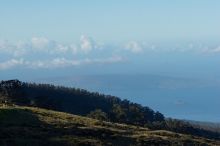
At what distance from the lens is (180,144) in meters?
36.9

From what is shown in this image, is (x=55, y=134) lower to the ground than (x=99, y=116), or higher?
lower

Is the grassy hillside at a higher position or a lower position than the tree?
lower

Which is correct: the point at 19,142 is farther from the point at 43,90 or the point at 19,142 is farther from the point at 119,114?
the point at 43,90

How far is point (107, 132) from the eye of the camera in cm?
3769

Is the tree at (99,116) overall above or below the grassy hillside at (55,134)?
above

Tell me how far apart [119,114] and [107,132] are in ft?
228

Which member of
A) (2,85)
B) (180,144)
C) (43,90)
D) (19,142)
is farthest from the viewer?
(43,90)

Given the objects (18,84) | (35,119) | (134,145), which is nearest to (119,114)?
(18,84)

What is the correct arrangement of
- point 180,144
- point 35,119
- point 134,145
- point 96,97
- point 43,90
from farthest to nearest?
point 96,97 → point 43,90 → point 35,119 → point 180,144 → point 134,145

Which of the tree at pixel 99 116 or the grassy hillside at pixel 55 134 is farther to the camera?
the tree at pixel 99 116

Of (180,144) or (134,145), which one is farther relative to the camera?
(180,144)

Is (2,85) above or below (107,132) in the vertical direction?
above

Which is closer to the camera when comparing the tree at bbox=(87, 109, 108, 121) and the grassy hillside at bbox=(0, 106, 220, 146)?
the grassy hillside at bbox=(0, 106, 220, 146)

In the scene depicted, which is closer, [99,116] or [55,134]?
[55,134]
